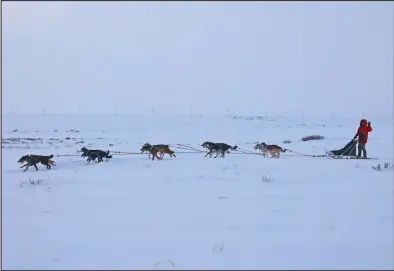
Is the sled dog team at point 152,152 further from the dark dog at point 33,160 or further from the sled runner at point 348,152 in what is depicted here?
the sled runner at point 348,152

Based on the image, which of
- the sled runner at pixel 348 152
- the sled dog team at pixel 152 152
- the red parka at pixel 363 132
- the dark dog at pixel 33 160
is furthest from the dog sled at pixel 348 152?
the dark dog at pixel 33 160

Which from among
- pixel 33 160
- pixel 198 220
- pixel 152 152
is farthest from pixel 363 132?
pixel 33 160

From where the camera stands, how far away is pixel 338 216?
219 inches

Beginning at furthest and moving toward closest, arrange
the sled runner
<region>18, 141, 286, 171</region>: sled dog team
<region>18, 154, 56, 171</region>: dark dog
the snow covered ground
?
the sled runner
<region>18, 141, 286, 171</region>: sled dog team
<region>18, 154, 56, 171</region>: dark dog
the snow covered ground

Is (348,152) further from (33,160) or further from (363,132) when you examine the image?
(33,160)

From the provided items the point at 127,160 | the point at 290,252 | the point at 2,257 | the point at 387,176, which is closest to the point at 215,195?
the point at 290,252

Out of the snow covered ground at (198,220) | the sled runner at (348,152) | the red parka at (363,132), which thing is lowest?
the snow covered ground at (198,220)

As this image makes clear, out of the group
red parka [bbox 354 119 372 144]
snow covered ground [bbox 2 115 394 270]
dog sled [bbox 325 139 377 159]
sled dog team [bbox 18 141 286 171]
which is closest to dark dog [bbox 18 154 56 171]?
sled dog team [bbox 18 141 286 171]

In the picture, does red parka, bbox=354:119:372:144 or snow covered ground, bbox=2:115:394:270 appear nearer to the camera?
snow covered ground, bbox=2:115:394:270

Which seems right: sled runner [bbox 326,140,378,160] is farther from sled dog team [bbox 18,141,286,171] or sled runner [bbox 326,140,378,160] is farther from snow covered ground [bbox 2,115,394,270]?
snow covered ground [bbox 2,115,394,270]

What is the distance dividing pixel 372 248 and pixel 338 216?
1118 mm

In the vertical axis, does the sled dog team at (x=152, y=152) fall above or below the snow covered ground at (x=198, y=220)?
above

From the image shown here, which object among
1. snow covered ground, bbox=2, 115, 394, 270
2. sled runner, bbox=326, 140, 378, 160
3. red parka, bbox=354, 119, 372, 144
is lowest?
snow covered ground, bbox=2, 115, 394, 270

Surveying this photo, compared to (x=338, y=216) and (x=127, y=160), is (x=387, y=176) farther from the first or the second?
(x=127, y=160)
